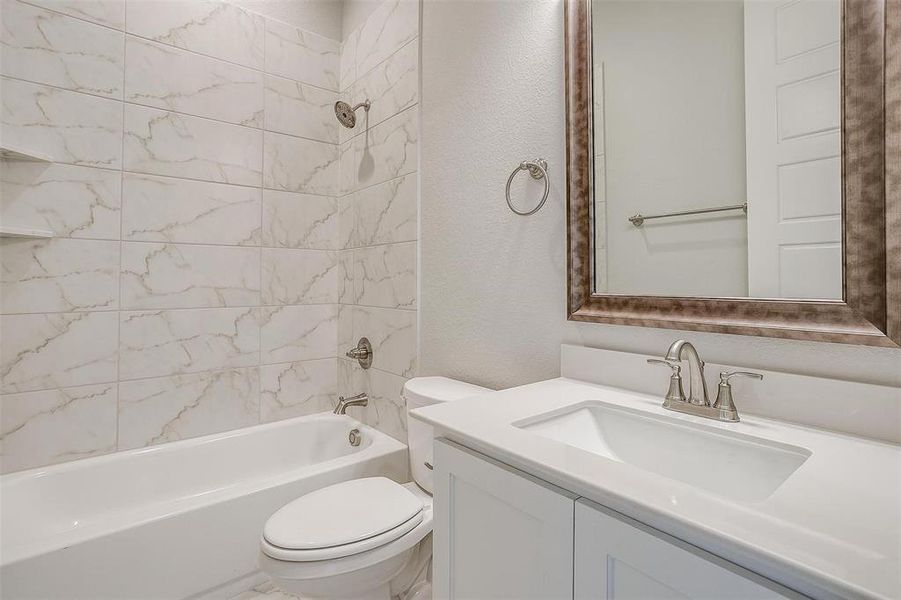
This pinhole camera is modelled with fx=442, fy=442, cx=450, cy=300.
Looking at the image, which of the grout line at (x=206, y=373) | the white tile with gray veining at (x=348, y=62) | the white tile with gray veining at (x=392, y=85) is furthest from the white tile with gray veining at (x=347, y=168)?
the grout line at (x=206, y=373)

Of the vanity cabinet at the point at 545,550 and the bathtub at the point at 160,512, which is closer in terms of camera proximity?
the vanity cabinet at the point at 545,550

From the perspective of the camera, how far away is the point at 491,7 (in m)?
1.50

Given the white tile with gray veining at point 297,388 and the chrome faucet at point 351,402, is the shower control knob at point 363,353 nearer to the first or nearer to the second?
the chrome faucet at point 351,402

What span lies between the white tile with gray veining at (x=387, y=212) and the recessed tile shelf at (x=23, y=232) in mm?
1185

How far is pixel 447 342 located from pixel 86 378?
1422mm

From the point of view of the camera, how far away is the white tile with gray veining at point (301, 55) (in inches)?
85.2

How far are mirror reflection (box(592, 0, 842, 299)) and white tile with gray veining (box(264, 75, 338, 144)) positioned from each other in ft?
5.16

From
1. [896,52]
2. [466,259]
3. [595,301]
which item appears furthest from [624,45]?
[466,259]

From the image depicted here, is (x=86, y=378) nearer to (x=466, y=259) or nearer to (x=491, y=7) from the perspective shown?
(x=466, y=259)

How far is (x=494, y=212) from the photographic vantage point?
150 centimetres

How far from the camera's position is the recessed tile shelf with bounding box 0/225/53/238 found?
4.87ft

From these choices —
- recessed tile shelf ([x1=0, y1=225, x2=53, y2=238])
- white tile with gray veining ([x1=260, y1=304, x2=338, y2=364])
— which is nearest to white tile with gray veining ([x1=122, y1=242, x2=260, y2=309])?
white tile with gray veining ([x1=260, y1=304, x2=338, y2=364])

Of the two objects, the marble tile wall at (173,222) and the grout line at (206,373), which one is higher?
the marble tile wall at (173,222)

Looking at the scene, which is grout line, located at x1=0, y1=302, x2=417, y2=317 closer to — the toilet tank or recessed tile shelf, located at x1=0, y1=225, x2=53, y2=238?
recessed tile shelf, located at x1=0, y1=225, x2=53, y2=238
